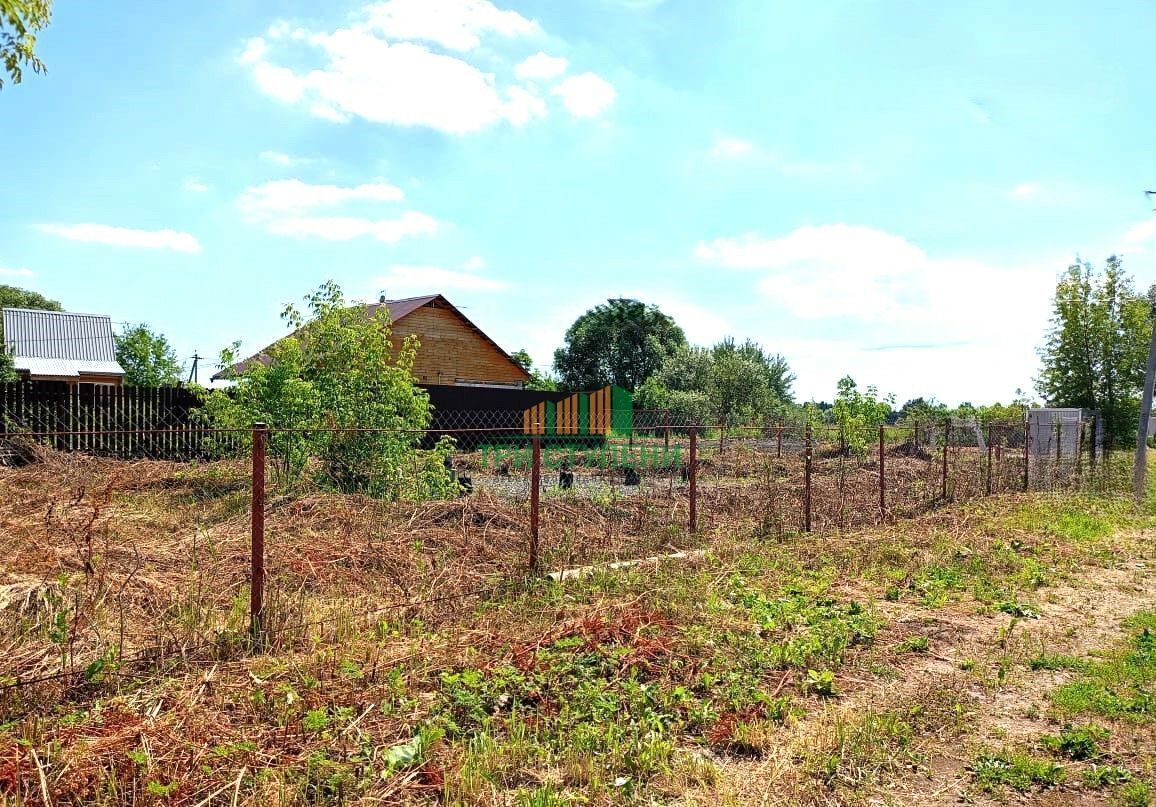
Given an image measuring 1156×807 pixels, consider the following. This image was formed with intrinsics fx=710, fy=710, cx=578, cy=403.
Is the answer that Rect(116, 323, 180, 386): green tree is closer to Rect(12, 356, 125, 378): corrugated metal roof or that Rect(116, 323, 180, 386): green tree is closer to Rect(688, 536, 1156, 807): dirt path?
Rect(12, 356, 125, 378): corrugated metal roof

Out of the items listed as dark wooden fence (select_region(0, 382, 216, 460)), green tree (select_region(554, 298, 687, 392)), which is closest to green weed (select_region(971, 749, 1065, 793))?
dark wooden fence (select_region(0, 382, 216, 460))

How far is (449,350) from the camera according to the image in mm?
29781

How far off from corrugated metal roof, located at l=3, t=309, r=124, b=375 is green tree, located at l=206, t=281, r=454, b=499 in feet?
95.5

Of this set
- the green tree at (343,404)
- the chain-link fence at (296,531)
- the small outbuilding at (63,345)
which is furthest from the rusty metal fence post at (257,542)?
the small outbuilding at (63,345)

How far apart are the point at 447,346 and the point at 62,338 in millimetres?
20927

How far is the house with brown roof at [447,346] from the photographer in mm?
28562

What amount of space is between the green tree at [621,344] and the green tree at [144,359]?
27.5 m

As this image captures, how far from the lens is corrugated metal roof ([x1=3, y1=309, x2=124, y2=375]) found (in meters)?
33.9

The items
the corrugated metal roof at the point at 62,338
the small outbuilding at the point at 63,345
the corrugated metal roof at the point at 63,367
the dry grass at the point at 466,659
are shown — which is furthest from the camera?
the corrugated metal roof at the point at 62,338

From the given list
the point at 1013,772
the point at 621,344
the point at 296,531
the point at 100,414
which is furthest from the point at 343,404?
the point at 621,344

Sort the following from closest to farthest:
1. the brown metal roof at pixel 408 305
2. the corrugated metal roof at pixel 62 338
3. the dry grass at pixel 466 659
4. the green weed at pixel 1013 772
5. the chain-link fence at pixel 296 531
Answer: the dry grass at pixel 466 659 → the green weed at pixel 1013 772 → the chain-link fence at pixel 296 531 → the brown metal roof at pixel 408 305 → the corrugated metal roof at pixel 62 338

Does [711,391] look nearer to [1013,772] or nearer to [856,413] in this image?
[856,413]

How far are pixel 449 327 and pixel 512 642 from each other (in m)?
26.1

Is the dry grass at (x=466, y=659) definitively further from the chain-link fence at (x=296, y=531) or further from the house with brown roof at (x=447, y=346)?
the house with brown roof at (x=447, y=346)
